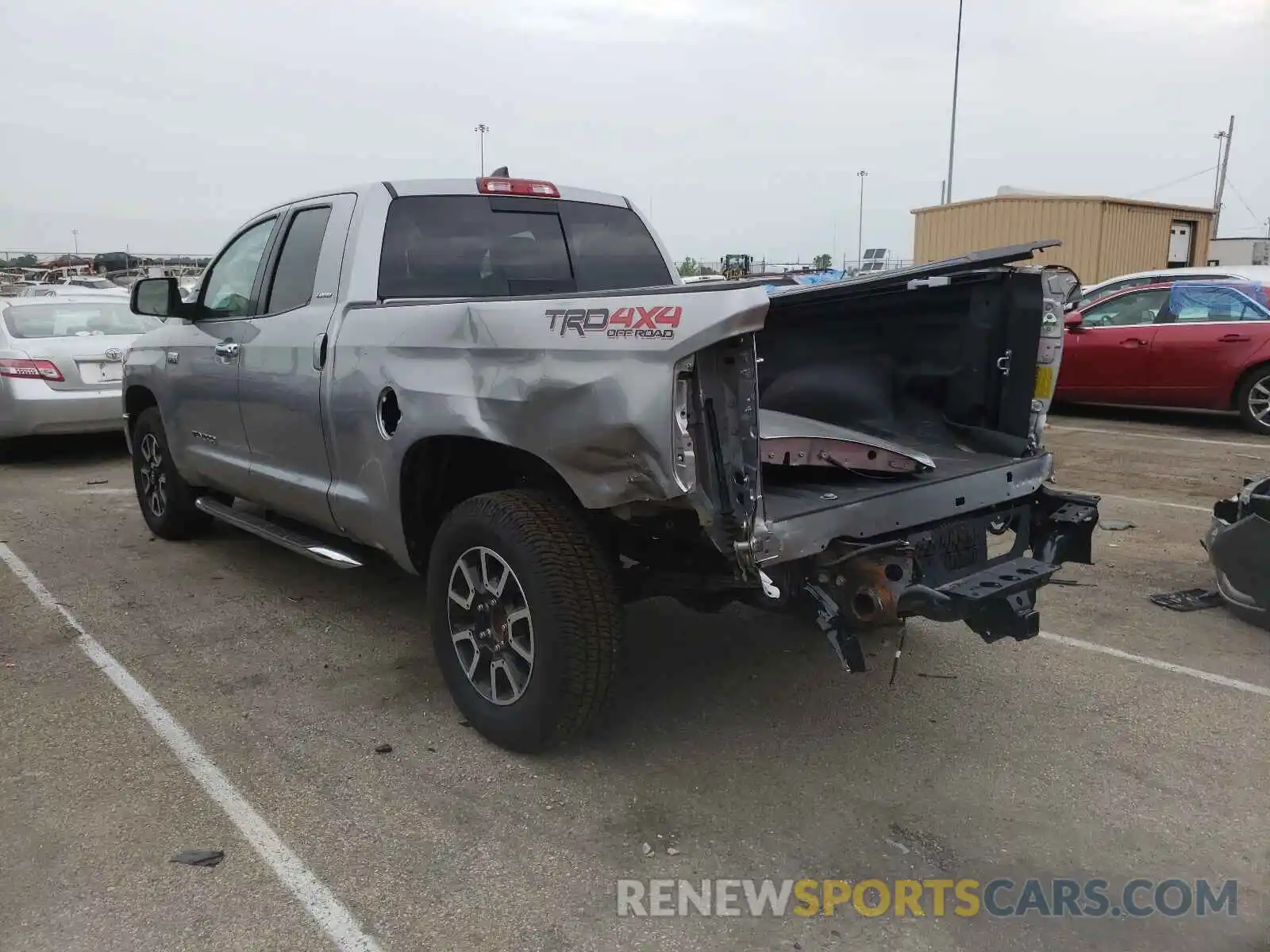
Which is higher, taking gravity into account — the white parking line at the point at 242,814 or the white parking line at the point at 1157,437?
the white parking line at the point at 242,814

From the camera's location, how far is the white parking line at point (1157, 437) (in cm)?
916

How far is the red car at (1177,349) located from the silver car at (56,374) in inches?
353

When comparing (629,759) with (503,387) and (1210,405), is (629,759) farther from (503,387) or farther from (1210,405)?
(1210,405)

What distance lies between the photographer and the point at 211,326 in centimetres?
510

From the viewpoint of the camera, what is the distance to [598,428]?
2805mm

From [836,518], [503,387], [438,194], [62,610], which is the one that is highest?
[438,194]

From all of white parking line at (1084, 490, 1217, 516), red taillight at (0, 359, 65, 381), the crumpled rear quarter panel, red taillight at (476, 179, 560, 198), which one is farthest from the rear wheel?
red taillight at (0, 359, 65, 381)

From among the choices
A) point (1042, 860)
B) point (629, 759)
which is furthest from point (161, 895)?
point (1042, 860)

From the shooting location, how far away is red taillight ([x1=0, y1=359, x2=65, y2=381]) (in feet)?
27.7

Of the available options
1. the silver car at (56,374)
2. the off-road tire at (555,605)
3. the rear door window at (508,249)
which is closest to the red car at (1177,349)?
the rear door window at (508,249)

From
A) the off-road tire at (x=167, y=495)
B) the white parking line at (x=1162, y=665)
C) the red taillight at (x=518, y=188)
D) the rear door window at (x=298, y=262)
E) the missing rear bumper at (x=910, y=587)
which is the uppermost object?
the red taillight at (x=518, y=188)

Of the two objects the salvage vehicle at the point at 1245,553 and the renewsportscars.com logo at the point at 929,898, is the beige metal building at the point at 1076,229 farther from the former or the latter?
the renewsportscars.com logo at the point at 929,898

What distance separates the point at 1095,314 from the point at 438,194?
29.0 ft

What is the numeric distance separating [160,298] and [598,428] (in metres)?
3.59
